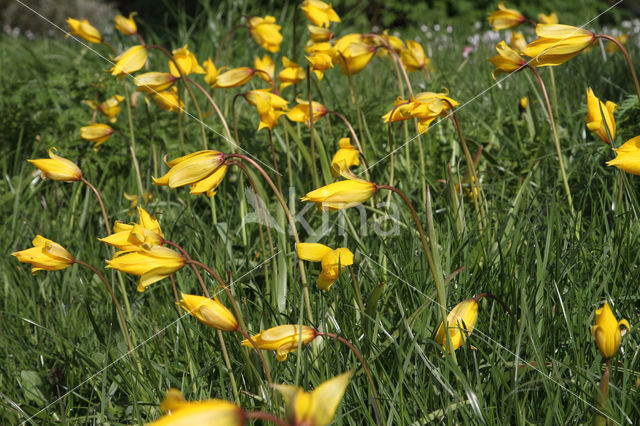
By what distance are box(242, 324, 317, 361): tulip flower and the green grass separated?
0.05m

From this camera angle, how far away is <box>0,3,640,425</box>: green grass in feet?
3.69

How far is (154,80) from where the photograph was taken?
1804 mm

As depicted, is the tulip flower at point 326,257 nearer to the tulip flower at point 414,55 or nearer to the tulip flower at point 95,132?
the tulip flower at point 95,132

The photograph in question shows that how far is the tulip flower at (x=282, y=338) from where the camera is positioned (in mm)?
1045

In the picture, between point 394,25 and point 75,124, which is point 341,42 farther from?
point 394,25

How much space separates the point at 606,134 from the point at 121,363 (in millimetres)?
1205

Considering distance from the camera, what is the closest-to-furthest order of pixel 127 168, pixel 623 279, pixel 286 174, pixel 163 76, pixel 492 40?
pixel 623 279
pixel 163 76
pixel 286 174
pixel 127 168
pixel 492 40

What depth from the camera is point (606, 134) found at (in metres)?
1.44

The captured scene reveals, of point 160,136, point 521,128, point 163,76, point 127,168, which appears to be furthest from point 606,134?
point 127,168

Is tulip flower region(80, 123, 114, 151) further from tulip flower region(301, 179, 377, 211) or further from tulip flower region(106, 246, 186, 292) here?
tulip flower region(301, 179, 377, 211)

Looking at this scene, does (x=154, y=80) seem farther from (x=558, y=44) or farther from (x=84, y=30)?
(x=558, y=44)

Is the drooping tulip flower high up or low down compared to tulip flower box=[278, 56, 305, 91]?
up

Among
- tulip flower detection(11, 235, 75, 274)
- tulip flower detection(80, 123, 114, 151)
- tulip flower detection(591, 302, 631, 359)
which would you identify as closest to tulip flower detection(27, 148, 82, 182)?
tulip flower detection(11, 235, 75, 274)

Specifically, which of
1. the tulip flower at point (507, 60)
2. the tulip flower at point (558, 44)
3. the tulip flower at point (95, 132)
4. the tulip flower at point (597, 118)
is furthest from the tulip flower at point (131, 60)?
the tulip flower at point (597, 118)
